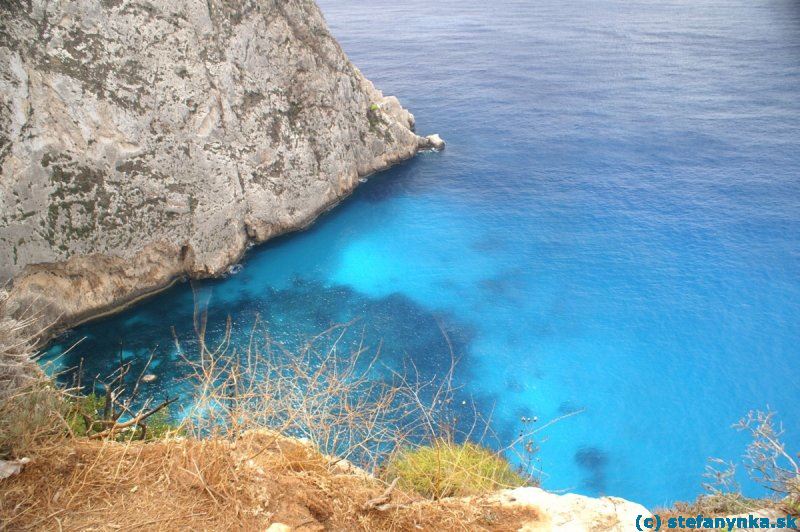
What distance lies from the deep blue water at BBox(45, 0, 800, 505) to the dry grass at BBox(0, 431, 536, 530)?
13957 mm

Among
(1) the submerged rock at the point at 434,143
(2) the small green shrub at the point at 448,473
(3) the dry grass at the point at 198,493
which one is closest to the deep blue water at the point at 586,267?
(1) the submerged rock at the point at 434,143

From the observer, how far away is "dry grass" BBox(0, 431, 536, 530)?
20.7 ft

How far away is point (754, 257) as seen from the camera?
2945 cm

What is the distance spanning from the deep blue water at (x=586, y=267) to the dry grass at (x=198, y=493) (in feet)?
45.8

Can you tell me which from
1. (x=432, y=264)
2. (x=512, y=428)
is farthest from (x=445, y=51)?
(x=512, y=428)

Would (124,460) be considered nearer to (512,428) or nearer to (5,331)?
(5,331)

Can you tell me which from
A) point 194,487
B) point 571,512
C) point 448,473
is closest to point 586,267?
point 571,512

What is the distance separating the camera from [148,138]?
1043 inches

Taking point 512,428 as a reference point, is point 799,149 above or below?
above

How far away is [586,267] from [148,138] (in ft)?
78.0

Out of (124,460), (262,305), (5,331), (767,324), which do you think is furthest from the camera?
(262,305)

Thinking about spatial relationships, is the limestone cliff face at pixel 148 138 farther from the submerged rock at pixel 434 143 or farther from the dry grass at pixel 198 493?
the dry grass at pixel 198 493

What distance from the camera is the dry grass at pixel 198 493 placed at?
20.7 feet

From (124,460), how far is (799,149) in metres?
46.4
